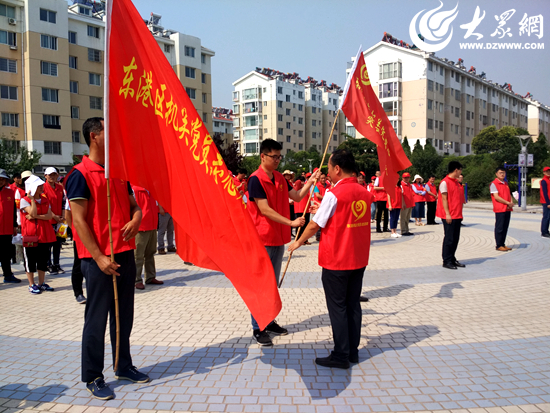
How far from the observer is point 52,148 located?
42281mm

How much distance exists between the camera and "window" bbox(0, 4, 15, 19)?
128 ft

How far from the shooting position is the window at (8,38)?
129 feet

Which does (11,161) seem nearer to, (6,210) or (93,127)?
(6,210)

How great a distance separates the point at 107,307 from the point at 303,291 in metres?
4.25

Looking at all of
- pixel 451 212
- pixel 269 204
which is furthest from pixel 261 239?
pixel 451 212

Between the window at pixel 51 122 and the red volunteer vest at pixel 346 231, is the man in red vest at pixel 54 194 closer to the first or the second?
the red volunteer vest at pixel 346 231

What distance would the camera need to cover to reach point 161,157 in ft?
12.5

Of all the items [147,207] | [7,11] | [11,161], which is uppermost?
[7,11]

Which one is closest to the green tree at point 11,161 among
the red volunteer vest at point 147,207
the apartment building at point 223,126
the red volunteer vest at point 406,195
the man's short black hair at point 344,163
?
the red volunteer vest at point 147,207

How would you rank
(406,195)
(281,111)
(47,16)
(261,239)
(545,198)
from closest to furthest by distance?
(261,239) → (545,198) → (406,195) → (47,16) → (281,111)

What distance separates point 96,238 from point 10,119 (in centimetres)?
4440

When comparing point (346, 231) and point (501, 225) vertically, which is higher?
point (346, 231)

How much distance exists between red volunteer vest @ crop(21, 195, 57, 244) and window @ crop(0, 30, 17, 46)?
40.4 metres

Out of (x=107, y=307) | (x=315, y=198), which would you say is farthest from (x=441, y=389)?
(x=315, y=198)
